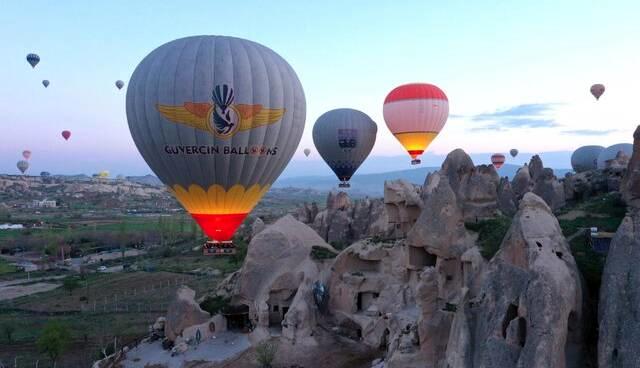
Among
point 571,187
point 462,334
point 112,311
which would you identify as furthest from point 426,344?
point 112,311

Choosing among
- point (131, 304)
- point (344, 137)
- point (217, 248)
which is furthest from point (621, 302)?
point (131, 304)

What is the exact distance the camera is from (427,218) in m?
20.5

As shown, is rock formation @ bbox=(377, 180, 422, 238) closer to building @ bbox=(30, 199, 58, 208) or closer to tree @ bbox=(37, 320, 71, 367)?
tree @ bbox=(37, 320, 71, 367)

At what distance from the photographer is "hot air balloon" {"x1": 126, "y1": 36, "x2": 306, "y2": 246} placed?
2197cm

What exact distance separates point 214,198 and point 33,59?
34808 mm

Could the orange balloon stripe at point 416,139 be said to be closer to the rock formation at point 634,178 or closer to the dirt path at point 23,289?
the rock formation at point 634,178

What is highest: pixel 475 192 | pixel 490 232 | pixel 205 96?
pixel 205 96

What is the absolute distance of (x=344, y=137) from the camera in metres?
41.0

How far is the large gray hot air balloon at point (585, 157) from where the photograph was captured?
6374 cm

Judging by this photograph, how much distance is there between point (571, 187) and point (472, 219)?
1192 centimetres

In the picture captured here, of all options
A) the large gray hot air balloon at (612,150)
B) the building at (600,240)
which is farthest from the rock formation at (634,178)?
the large gray hot air balloon at (612,150)

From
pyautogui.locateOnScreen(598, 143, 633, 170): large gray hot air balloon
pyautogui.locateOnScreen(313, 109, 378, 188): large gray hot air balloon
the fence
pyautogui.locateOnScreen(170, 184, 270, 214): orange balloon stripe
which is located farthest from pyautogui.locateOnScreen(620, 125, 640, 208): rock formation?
pyautogui.locateOnScreen(598, 143, 633, 170): large gray hot air balloon

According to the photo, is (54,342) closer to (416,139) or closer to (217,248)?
(217,248)

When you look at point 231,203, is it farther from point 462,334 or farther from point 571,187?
point 571,187
